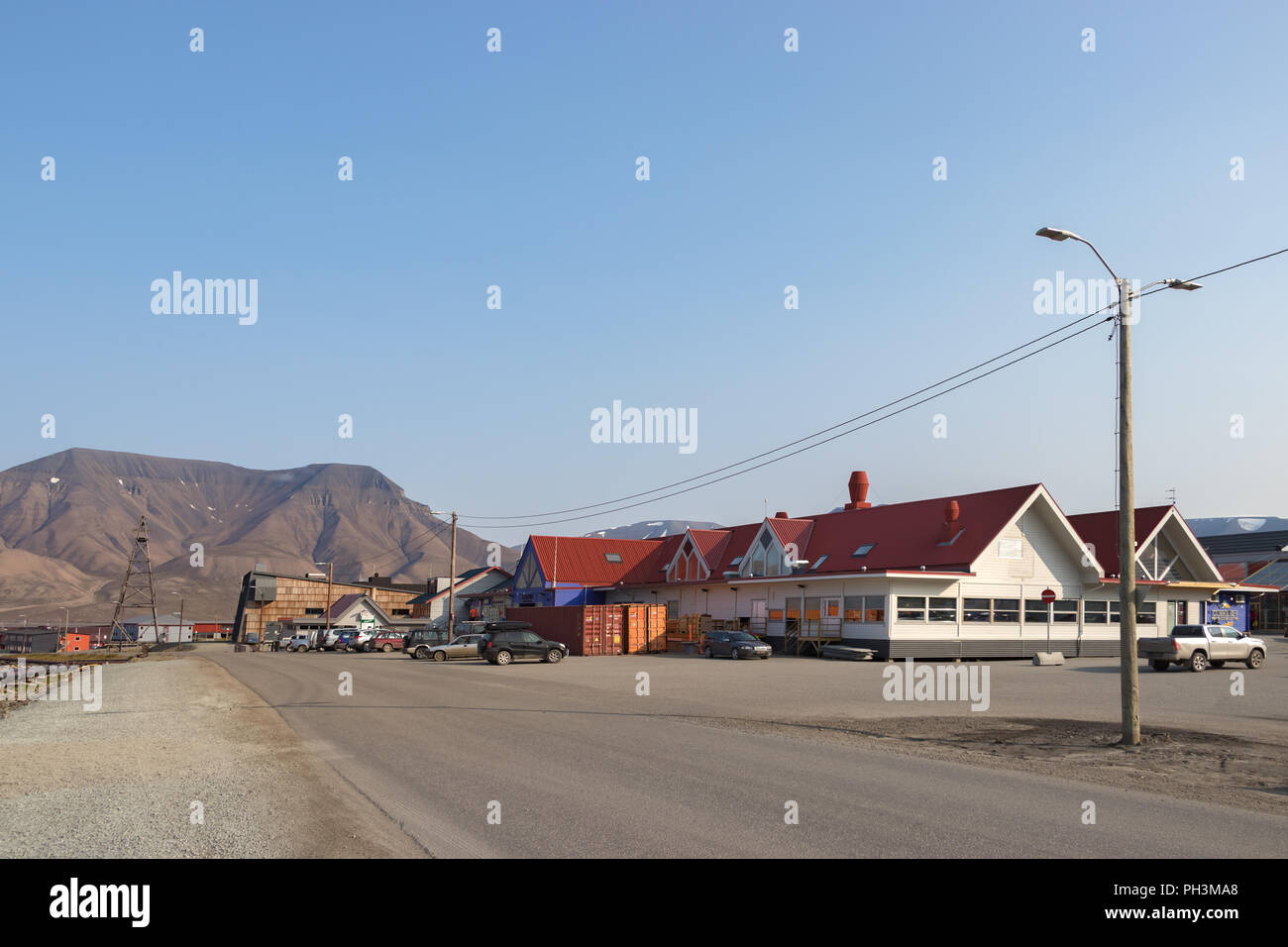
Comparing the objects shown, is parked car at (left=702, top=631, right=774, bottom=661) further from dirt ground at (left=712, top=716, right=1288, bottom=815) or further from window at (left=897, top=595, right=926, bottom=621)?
dirt ground at (left=712, top=716, right=1288, bottom=815)

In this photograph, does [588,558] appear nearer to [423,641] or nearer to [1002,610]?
[423,641]

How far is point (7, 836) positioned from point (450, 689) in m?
18.6

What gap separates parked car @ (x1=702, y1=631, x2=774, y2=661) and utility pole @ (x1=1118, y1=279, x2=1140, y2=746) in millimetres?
29394

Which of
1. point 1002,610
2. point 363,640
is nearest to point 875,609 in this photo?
point 1002,610

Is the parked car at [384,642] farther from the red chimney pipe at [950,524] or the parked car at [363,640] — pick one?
the red chimney pipe at [950,524]

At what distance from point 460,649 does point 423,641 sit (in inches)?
291

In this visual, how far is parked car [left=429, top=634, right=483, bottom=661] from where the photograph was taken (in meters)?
46.7

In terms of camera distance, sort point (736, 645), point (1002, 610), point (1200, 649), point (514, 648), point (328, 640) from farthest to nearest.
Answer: point (328, 640) → point (736, 645) → point (1002, 610) → point (514, 648) → point (1200, 649)

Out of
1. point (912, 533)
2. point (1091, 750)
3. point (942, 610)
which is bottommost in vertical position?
point (942, 610)

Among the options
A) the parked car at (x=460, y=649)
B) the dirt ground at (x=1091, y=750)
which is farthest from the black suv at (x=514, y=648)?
the dirt ground at (x=1091, y=750)

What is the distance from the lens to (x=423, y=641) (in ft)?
175

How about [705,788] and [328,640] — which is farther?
[328,640]
